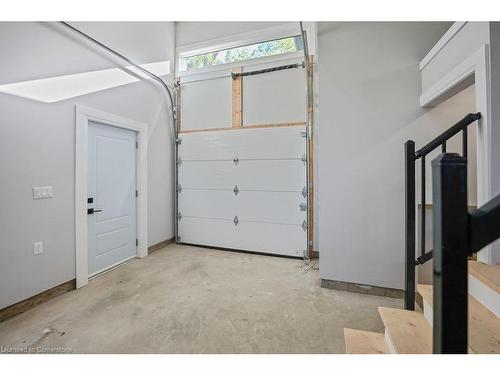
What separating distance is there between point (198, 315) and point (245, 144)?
2.73 metres

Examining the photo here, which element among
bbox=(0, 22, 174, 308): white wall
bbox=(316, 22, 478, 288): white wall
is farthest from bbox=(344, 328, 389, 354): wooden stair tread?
bbox=(0, 22, 174, 308): white wall

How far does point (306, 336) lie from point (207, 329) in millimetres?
831

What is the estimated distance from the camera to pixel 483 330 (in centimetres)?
115

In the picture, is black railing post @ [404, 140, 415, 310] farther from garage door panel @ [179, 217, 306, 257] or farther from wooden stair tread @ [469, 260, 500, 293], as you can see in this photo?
garage door panel @ [179, 217, 306, 257]

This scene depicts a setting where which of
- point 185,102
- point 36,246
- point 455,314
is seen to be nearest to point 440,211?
point 455,314

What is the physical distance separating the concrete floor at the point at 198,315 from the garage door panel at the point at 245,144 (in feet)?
6.19

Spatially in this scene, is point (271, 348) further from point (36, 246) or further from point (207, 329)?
point (36, 246)

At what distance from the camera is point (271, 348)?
1803 millimetres

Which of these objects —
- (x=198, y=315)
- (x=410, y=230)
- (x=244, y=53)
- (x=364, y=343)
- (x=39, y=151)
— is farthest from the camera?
(x=244, y=53)

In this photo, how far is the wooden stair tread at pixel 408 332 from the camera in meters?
1.25

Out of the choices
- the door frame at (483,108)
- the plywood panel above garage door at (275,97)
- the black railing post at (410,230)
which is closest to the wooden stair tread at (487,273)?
the door frame at (483,108)

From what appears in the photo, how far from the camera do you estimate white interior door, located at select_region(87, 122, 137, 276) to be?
310 centimetres

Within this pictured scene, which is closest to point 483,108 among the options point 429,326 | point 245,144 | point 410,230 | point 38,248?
point 410,230

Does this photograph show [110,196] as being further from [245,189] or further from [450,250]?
[450,250]
